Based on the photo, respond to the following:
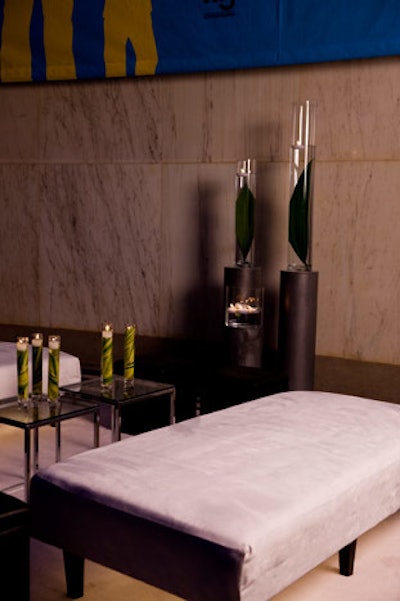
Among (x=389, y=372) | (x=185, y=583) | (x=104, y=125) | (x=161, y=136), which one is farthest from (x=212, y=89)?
(x=185, y=583)

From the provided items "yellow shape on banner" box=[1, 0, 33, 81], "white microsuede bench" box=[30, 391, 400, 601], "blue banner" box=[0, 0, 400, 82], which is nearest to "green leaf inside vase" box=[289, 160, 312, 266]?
"blue banner" box=[0, 0, 400, 82]

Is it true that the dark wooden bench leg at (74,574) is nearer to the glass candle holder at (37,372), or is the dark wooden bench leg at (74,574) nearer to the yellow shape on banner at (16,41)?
the glass candle holder at (37,372)

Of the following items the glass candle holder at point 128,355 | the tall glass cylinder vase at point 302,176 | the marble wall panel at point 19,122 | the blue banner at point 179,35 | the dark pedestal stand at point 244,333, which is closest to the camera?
the glass candle holder at point 128,355

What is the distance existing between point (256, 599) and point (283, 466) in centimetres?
41

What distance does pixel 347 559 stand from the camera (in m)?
2.42

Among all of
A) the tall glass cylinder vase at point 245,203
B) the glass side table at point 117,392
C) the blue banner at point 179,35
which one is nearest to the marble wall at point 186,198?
the blue banner at point 179,35

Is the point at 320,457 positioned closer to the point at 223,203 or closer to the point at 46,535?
the point at 46,535

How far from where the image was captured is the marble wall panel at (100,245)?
5273 millimetres

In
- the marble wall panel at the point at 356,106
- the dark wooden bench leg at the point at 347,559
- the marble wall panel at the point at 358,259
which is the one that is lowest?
the dark wooden bench leg at the point at 347,559

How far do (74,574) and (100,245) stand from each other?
3.39 m

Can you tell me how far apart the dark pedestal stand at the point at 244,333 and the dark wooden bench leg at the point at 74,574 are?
204 cm

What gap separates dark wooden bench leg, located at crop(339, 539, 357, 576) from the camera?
7.89ft

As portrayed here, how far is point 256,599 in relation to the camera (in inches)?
72.9

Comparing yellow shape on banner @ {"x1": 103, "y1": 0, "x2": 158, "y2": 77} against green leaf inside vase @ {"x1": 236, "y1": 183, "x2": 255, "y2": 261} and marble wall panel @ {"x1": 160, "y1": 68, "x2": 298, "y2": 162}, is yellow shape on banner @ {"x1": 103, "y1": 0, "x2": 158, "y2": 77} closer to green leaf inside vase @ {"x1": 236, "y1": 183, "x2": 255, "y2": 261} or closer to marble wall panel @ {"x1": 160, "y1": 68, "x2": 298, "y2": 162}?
marble wall panel @ {"x1": 160, "y1": 68, "x2": 298, "y2": 162}
